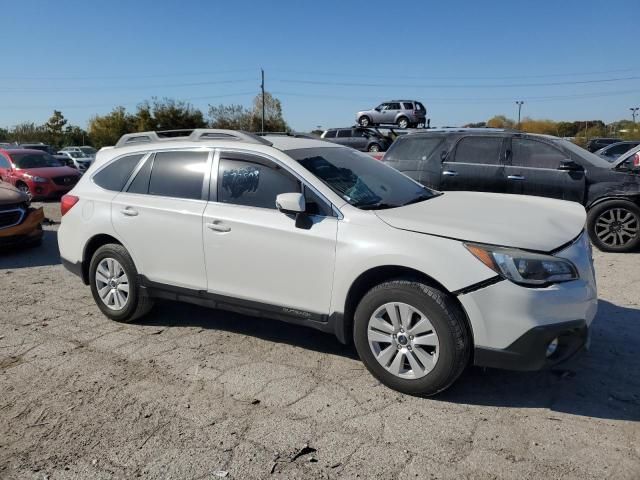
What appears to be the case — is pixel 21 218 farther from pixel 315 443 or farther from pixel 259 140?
pixel 315 443

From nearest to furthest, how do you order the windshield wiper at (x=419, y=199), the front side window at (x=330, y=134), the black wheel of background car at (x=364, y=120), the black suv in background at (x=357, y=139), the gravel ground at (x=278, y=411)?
the gravel ground at (x=278, y=411)
the windshield wiper at (x=419, y=199)
the black suv in background at (x=357, y=139)
the front side window at (x=330, y=134)
the black wheel of background car at (x=364, y=120)

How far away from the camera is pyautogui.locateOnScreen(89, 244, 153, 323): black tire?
4656 mm

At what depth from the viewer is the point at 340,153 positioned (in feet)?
14.8

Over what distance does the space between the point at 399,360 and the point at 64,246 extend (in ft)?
11.9

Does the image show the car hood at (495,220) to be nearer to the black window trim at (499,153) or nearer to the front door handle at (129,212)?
the front door handle at (129,212)

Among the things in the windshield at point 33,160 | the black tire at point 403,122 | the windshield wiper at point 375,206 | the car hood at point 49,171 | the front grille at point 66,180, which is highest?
the black tire at point 403,122

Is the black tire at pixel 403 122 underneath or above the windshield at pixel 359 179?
above

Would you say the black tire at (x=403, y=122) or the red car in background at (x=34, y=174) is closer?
the red car in background at (x=34, y=174)

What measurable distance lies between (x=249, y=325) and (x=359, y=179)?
5.66 feet

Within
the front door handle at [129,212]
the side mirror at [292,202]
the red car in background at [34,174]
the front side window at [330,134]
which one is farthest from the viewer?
the front side window at [330,134]

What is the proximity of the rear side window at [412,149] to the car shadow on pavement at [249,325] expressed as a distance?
4.81 meters

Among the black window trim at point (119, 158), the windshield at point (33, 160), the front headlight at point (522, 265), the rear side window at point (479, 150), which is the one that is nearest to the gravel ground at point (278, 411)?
the front headlight at point (522, 265)

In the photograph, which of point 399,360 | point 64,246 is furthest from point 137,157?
point 399,360

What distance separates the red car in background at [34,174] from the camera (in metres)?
14.4
